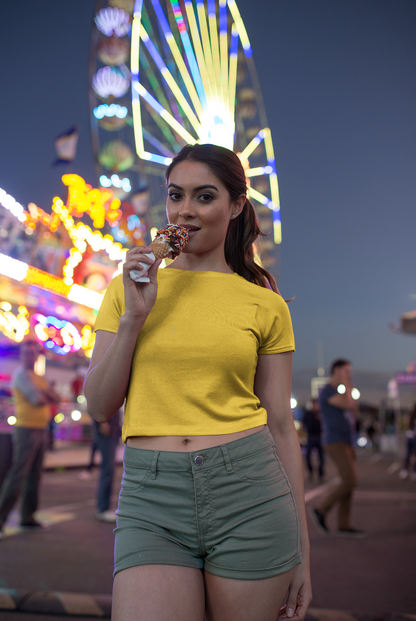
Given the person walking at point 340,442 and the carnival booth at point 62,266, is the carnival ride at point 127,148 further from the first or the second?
the person walking at point 340,442

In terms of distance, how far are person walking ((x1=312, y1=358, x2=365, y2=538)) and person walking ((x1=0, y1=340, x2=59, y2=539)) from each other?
299 cm

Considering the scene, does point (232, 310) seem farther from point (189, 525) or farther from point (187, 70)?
point (187, 70)

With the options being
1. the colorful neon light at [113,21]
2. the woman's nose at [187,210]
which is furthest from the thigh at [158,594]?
the colorful neon light at [113,21]

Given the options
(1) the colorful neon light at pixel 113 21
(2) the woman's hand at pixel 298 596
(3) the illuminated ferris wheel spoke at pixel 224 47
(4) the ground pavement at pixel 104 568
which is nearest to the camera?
(2) the woman's hand at pixel 298 596

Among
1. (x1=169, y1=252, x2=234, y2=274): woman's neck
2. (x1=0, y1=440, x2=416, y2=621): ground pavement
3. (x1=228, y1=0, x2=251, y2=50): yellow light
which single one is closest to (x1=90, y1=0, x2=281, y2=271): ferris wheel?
(x1=228, y1=0, x2=251, y2=50): yellow light

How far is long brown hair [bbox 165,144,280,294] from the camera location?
153 cm

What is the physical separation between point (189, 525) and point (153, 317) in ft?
1.75

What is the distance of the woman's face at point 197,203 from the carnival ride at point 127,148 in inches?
394

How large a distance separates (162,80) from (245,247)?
563 inches

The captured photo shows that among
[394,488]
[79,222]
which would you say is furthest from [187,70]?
[394,488]

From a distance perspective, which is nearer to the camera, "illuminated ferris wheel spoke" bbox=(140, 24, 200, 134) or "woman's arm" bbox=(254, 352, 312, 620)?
"woman's arm" bbox=(254, 352, 312, 620)

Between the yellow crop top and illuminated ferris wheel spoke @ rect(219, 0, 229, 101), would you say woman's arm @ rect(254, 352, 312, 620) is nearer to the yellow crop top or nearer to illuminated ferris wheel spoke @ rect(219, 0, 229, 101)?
the yellow crop top

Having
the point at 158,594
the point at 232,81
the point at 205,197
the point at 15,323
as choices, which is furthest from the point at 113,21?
the point at 158,594

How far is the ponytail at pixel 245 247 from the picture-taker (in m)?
1.72
